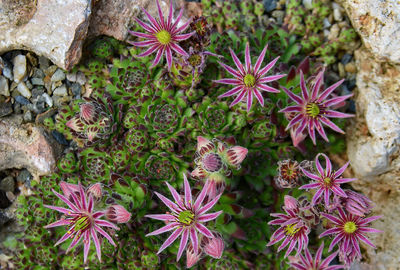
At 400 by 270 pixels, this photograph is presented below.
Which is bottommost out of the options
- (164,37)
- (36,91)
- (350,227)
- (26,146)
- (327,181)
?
(26,146)

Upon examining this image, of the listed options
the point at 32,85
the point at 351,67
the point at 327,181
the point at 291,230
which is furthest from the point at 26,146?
the point at 351,67

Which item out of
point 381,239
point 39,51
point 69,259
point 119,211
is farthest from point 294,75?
point 69,259

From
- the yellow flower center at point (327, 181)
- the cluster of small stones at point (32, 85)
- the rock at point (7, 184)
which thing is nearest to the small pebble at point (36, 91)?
the cluster of small stones at point (32, 85)

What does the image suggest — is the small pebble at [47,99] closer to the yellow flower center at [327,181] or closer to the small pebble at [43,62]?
the small pebble at [43,62]

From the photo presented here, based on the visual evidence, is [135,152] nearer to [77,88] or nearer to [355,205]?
[77,88]

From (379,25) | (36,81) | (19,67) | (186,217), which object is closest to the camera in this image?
(186,217)

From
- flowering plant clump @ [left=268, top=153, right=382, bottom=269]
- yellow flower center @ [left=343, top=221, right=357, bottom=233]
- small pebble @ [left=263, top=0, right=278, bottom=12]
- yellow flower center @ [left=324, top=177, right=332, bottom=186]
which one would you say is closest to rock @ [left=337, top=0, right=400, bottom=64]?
small pebble @ [left=263, top=0, right=278, bottom=12]

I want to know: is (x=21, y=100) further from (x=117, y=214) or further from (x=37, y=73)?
(x=117, y=214)

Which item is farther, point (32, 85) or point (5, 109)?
point (32, 85)
